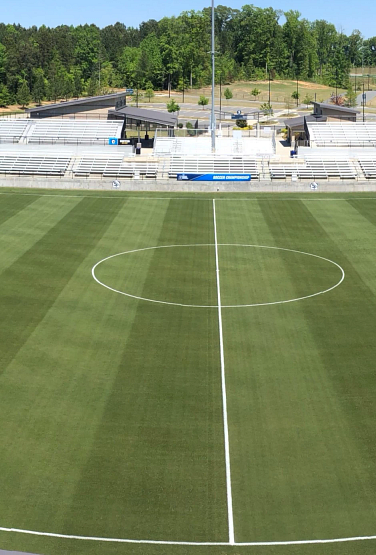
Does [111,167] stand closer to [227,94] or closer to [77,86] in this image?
[227,94]

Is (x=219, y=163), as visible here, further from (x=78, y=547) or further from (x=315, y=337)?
(x=78, y=547)

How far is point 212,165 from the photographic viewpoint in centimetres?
8375

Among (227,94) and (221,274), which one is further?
(227,94)

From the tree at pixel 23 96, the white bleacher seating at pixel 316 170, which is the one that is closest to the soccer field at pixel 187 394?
the white bleacher seating at pixel 316 170

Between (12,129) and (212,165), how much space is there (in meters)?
29.3

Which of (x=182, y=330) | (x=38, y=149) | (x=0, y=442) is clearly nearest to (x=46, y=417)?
(x=0, y=442)

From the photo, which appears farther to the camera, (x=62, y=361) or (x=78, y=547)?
(x=62, y=361)

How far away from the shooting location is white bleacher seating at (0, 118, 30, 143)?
314ft

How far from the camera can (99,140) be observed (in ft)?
310

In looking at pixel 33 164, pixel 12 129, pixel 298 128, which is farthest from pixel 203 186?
pixel 12 129

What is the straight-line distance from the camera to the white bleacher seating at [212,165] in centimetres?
8200

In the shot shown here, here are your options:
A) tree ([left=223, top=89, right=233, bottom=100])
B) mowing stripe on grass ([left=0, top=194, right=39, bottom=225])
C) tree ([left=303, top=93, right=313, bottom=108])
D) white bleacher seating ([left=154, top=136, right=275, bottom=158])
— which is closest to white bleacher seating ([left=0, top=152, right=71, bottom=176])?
white bleacher seating ([left=154, top=136, right=275, bottom=158])

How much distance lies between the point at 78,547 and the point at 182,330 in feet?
54.7

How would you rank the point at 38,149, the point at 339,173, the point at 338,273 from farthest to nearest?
the point at 38,149
the point at 339,173
the point at 338,273
